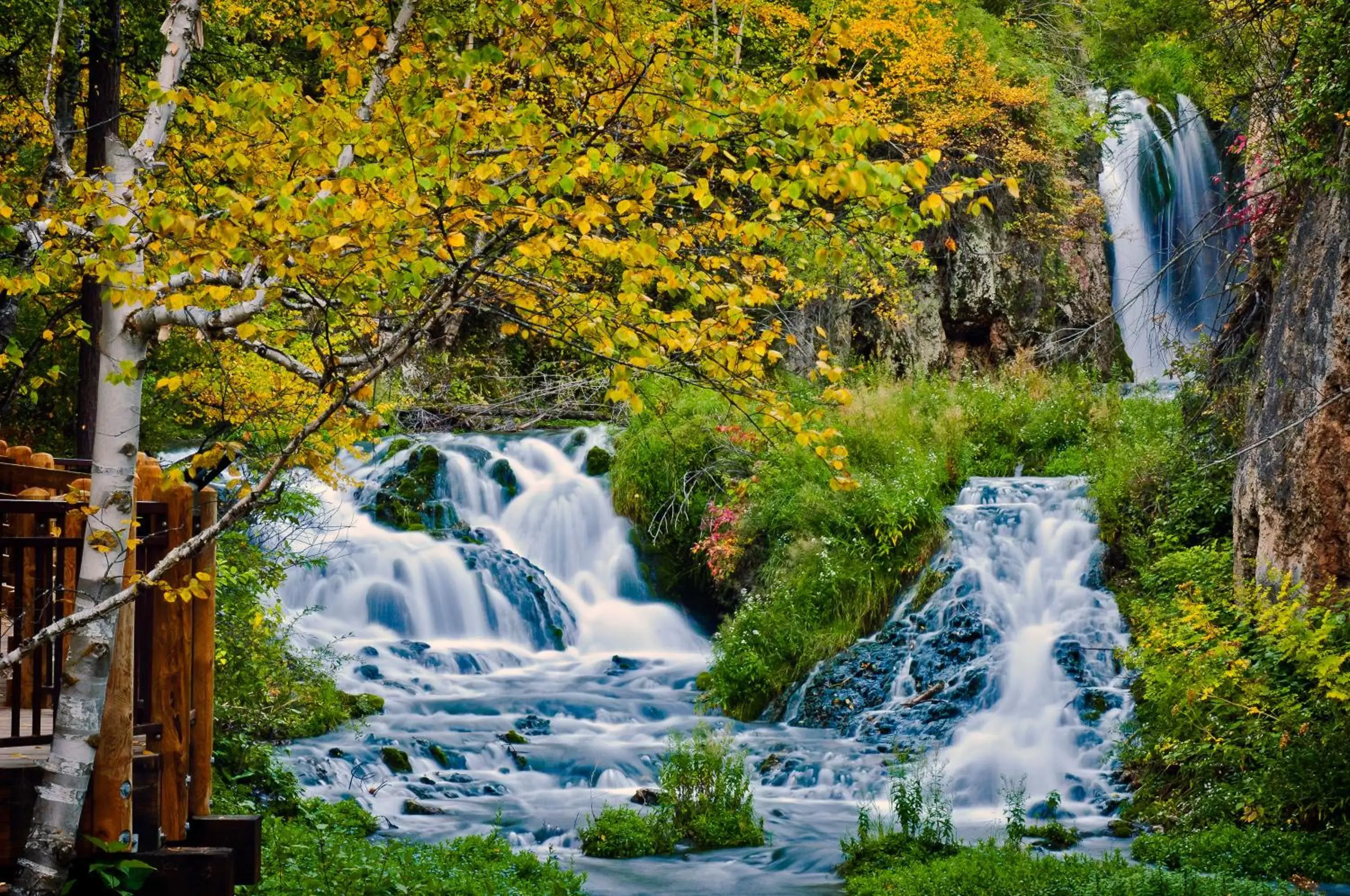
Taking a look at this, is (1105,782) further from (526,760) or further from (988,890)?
(526,760)

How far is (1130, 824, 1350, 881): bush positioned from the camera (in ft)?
23.9

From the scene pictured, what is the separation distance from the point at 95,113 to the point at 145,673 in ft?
22.9

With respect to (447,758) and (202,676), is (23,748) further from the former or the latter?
(447,758)

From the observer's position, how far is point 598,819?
29.7 ft

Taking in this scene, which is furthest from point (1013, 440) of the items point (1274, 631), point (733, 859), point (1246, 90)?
point (733, 859)

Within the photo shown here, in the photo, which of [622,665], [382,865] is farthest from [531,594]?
[382,865]

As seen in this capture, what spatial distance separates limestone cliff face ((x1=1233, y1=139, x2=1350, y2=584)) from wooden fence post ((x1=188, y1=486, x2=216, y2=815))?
24.6 feet

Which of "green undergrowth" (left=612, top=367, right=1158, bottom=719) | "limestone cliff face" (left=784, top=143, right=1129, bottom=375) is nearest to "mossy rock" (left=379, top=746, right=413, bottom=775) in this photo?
"green undergrowth" (left=612, top=367, right=1158, bottom=719)

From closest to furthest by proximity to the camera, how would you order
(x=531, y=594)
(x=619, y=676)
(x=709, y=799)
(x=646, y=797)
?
(x=709, y=799) < (x=646, y=797) < (x=619, y=676) < (x=531, y=594)

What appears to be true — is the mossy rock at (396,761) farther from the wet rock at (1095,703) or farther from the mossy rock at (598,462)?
the mossy rock at (598,462)

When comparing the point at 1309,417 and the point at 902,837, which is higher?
the point at 1309,417

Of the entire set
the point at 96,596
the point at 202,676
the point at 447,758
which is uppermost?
the point at 96,596

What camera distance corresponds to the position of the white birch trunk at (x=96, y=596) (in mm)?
4316

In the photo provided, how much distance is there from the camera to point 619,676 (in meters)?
13.7
